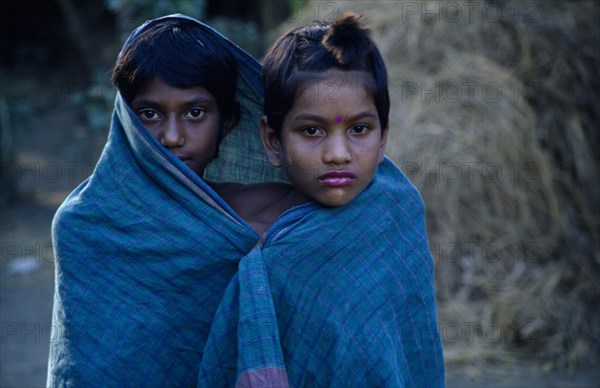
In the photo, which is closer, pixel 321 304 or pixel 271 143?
pixel 321 304

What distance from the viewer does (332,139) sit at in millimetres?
1614

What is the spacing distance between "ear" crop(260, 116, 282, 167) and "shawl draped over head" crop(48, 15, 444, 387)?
15 centimetres

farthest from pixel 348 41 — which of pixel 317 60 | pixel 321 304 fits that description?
pixel 321 304

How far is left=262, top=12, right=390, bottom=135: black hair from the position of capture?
1.64 meters

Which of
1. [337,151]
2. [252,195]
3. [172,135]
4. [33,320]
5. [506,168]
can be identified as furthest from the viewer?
[33,320]

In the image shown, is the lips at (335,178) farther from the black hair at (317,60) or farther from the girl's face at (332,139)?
the black hair at (317,60)

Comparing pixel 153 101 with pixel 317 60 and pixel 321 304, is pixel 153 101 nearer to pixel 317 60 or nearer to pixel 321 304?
pixel 317 60

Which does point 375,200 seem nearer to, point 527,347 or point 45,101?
point 527,347

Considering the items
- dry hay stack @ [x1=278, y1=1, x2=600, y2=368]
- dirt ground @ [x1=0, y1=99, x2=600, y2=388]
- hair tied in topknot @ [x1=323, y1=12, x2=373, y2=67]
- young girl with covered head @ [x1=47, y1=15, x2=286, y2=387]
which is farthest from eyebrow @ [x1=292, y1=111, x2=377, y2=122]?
dry hay stack @ [x1=278, y1=1, x2=600, y2=368]

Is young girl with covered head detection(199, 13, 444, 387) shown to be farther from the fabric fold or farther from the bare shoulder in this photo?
the bare shoulder

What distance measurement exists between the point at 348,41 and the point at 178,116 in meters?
0.51

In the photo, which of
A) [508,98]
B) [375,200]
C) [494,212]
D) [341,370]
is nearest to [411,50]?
[508,98]

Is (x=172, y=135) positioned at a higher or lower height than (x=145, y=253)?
higher

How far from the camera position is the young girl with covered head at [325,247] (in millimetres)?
1598
